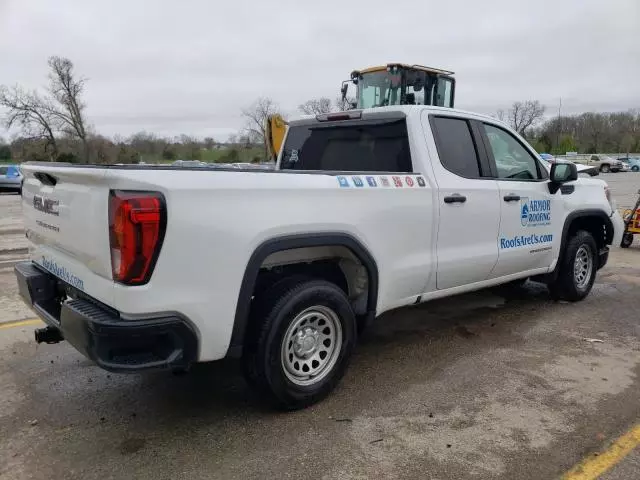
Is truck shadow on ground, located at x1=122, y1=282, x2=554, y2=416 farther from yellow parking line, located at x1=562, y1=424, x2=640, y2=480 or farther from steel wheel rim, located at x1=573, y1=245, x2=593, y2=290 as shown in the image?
yellow parking line, located at x1=562, y1=424, x2=640, y2=480

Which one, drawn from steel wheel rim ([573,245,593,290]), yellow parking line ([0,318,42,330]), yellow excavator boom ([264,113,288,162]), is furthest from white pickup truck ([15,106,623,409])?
yellow excavator boom ([264,113,288,162])

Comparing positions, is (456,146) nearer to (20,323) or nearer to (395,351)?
(395,351)

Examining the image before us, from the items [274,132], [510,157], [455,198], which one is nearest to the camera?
[455,198]

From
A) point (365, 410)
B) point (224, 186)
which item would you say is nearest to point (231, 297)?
point (224, 186)

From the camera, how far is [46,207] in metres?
3.43

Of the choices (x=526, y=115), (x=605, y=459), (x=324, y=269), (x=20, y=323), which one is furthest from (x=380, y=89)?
(x=526, y=115)

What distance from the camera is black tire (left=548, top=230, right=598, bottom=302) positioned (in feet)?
19.3

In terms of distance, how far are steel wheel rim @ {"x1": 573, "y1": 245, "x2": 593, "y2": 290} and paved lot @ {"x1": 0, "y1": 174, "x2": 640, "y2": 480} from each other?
3.39ft

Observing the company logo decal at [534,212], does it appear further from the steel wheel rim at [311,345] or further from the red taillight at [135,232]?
the red taillight at [135,232]

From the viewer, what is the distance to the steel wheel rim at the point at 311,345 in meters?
3.46

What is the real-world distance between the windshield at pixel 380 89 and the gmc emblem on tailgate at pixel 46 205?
11.7 meters

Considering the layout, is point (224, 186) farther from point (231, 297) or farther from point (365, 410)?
point (365, 410)

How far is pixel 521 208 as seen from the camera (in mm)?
5023

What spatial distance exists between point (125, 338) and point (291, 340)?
108 centimetres
